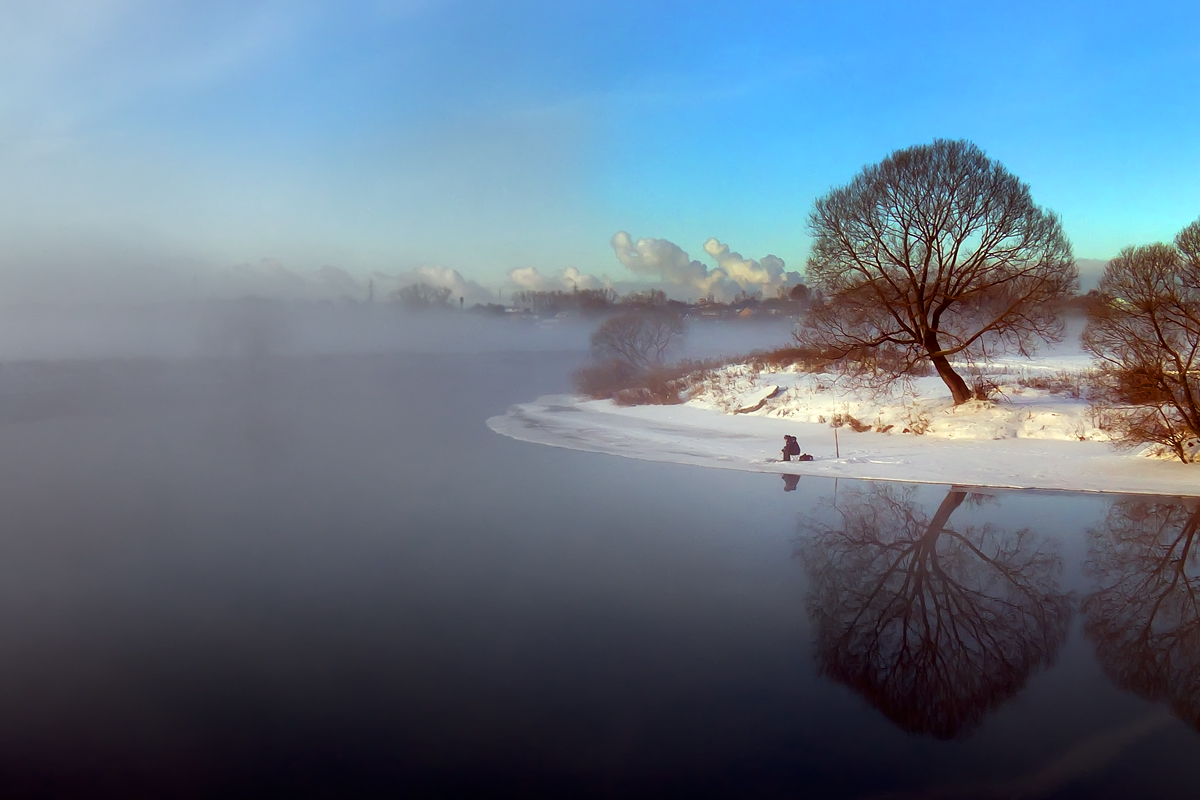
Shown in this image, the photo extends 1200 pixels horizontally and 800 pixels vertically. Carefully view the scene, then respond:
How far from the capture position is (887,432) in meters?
23.7

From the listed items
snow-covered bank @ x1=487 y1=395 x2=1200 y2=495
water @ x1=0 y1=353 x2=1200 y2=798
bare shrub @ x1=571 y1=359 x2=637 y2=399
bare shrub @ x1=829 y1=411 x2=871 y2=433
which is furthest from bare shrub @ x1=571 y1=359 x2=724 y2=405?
water @ x1=0 y1=353 x2=1200 y2=798

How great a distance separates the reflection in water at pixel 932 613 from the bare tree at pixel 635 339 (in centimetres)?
3264

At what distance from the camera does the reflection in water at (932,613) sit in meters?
6.86

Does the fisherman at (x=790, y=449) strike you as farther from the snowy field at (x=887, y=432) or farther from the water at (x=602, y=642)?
the water at (x=602, y=642)

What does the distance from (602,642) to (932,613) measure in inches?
142

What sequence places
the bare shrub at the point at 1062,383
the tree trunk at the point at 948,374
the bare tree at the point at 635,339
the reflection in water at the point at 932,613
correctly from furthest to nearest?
the bare tree at the point at 635,339 < the bare shrub at the point at 1062,383 < the tree trunk at the point at 948,374 < the reflection in water at the point at 932,613

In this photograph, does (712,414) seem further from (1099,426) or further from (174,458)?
A: (174,458)

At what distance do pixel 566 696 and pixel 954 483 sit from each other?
12.4 meters

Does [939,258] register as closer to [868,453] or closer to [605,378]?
[868,453]

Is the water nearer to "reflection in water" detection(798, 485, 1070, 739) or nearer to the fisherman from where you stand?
"reflection in water" detection(798, 485, 1070, 739)

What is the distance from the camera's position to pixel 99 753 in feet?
19.6

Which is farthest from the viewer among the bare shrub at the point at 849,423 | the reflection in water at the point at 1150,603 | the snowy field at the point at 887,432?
the bare shrub at the point at 849,423

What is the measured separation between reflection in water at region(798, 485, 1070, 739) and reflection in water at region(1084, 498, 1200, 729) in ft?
1.52

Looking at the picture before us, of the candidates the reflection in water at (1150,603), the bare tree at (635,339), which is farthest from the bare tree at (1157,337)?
the bare tree at (635,339)
